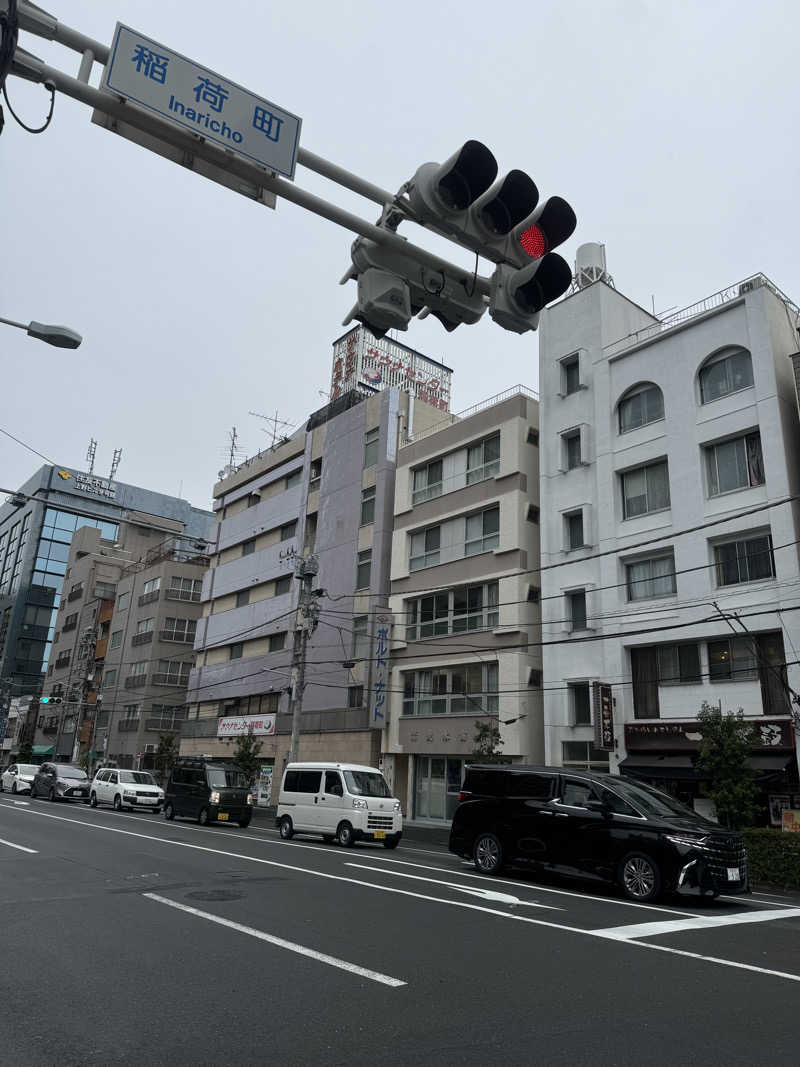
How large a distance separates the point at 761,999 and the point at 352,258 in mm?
6521

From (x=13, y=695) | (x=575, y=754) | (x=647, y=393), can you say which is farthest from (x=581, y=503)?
(x=13, y=695)

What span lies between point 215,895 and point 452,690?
22.3 metres

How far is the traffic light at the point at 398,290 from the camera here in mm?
5277

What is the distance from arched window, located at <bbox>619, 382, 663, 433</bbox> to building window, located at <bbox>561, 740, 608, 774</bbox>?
439 inches

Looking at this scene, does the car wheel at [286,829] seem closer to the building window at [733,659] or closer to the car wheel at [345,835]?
the car wheel at [345,835]

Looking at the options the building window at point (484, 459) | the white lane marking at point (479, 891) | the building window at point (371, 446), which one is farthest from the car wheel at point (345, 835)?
the building window at point (371, 446)

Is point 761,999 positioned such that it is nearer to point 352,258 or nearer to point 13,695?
point 352,258

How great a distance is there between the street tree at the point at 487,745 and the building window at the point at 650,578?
6.67 meters

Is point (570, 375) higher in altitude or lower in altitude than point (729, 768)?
higher

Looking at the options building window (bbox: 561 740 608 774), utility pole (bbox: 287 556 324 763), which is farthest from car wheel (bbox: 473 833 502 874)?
utility pole (bbox: 287 556 324 763)

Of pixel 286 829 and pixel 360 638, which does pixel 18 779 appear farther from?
pixel 286 829

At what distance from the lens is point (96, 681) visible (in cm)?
6806

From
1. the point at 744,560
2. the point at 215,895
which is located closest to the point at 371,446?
the point at 744,560

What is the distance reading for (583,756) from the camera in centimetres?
2678
